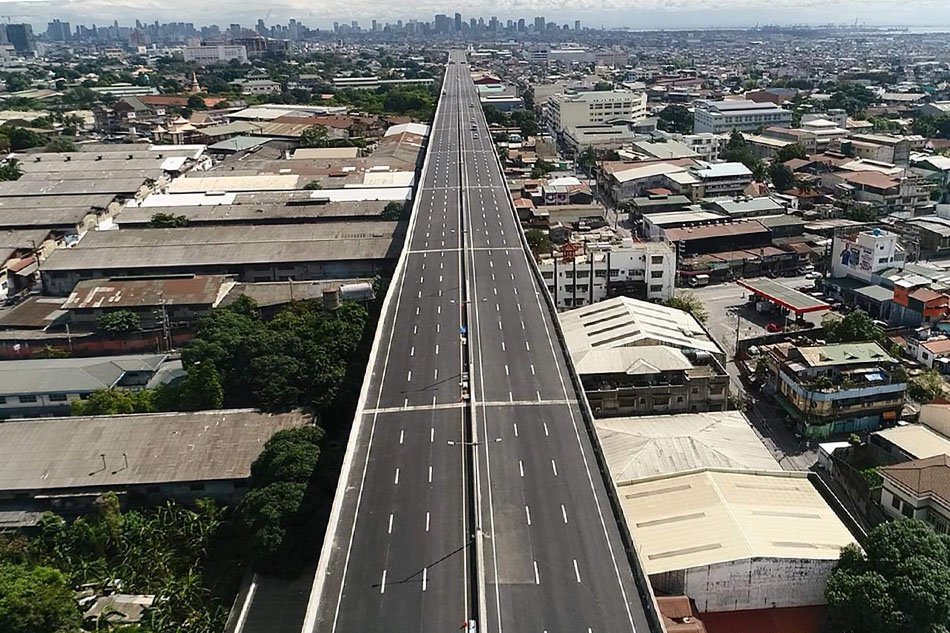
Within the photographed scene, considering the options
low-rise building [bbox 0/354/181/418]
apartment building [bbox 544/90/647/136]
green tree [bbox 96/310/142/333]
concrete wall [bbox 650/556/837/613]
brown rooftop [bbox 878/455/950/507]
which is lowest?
concrete wall [bbox 650/556/837/613]

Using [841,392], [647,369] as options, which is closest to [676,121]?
[647,369]

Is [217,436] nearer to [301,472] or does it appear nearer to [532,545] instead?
[301,472]

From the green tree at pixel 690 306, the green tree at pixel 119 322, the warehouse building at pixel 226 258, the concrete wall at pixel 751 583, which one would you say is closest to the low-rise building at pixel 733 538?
the concrete wall at pixel 751 583

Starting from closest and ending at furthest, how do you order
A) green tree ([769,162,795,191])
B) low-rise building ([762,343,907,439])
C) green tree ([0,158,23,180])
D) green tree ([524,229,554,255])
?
1. low-rise building ([762,343,907,439])
2. green tree ([524,229,554,255])
3. green tree ([769,162,795,191])
4. green tree ([0,158,23,180])

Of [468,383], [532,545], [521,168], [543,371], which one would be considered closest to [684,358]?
[543,371]

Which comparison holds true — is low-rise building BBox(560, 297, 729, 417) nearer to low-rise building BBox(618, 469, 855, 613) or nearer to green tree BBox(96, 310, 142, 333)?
low-rise building BBox(618, 469, 855, 613)

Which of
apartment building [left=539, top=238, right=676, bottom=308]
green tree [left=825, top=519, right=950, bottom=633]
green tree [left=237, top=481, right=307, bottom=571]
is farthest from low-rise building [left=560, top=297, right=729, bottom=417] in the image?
green tree [left=237, top=481, right=307, bottom=571]

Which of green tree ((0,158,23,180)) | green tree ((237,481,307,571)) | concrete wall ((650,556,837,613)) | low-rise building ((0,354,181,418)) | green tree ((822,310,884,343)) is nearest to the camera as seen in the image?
concrete wall ((650,556,837,613))
